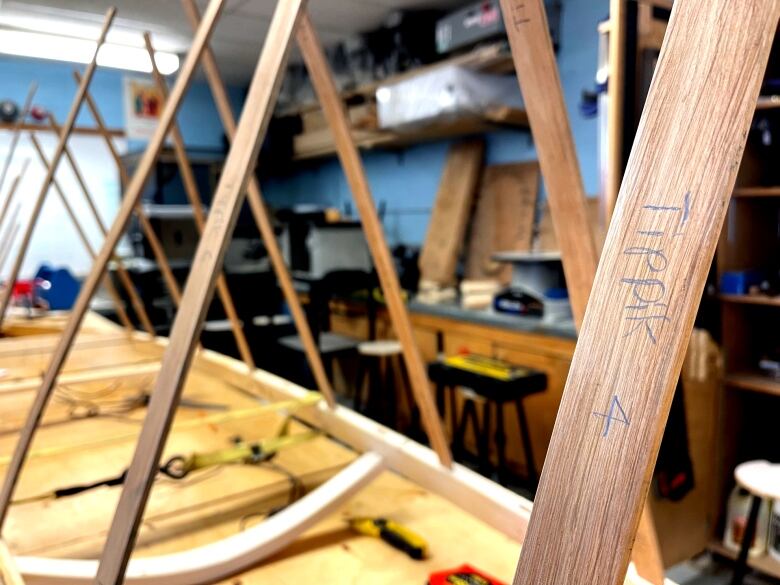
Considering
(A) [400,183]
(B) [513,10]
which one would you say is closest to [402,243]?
(A) [400,183]

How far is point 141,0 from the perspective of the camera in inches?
102

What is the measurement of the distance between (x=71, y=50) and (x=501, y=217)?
3611 millimetres

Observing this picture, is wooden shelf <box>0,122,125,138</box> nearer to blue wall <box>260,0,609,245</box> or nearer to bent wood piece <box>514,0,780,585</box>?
blue wall <box>260,0,609,245</box>

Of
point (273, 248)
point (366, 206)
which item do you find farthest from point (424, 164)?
point (366, 206)

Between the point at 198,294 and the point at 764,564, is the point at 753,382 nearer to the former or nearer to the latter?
the point at 764,564

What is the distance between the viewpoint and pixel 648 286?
36 cm

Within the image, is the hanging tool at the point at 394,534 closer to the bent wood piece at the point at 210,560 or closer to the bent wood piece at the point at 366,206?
the bent wood piece at the point at 210,560

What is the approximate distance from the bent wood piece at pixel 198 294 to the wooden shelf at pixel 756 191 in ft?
7.06

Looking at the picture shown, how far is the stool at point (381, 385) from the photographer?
3.81 m

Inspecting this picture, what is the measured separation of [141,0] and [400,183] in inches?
101

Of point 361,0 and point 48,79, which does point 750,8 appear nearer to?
point 361,0

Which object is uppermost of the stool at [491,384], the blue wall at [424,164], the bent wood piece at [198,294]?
the blue wall at [424,164]

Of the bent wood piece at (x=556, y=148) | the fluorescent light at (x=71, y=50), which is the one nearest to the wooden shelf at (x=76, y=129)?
the fluorescent light at (x=71, y=50)

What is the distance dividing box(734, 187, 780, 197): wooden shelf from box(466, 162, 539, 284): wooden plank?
1.34m
